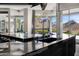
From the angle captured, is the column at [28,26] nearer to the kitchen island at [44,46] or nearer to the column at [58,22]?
the kitchen island at [44,46]

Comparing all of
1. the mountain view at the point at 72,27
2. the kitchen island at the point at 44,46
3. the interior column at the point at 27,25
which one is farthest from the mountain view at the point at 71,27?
the interior column at the point at 27,25

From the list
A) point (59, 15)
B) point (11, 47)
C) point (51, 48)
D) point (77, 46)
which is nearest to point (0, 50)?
point (11, 47)

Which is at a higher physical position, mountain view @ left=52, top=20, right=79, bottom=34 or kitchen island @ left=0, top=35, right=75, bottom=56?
mountain view @ left=52, top=20, right=79, bottom=34

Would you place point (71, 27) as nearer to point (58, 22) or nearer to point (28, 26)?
point (58, 22)

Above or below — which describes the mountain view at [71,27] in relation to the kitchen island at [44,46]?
above

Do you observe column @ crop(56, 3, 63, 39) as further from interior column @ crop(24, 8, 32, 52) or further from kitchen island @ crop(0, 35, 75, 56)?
interior column @ crop(24, 8, 32, 52)

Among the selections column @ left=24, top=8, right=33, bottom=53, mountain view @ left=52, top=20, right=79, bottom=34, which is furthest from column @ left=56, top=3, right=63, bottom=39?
column @ left=24, top=8, right=33, bottom=53

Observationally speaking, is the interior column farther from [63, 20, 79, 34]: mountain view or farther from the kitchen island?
[63, 20, 79, 34]: mountain view

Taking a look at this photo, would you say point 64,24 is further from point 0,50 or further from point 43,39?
point 0,50

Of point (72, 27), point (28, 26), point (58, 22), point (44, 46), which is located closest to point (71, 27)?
point (72, 27)

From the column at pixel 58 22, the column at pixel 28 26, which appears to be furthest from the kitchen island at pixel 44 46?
the column at pixel 58 22

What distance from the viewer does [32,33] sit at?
2.41 m

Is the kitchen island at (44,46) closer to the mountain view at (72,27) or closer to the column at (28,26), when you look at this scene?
the column at (28,26)

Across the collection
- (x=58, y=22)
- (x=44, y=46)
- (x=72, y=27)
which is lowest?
(x=44, y=46)
